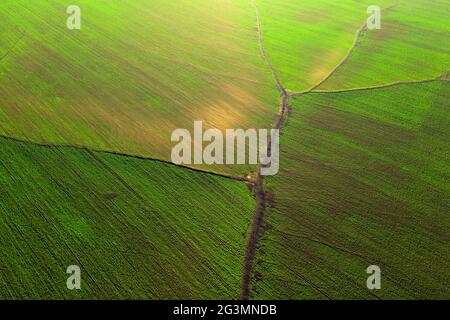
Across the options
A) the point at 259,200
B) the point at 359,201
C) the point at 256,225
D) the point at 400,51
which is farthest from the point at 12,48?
the point at 400,51

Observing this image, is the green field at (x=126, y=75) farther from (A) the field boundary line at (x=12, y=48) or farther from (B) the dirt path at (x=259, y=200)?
(B) the dirt path at (x=259, y=200)

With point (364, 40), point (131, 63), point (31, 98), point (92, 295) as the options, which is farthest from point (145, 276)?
point (364, 40)

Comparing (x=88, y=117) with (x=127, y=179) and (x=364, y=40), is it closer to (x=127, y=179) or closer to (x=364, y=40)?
(x=127, y=179)

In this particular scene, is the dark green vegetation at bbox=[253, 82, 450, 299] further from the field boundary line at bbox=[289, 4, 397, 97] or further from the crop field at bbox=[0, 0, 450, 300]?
the field boundary line at bbox=[289, 4, 397, 97]

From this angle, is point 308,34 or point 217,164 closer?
point 217,164

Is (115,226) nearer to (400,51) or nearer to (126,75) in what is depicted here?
(126,75)

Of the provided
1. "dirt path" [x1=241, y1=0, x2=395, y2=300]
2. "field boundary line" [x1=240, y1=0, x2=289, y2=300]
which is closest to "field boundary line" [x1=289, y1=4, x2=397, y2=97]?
"dirt path" [x1=241, y1=0, x2=395, y2=300]
